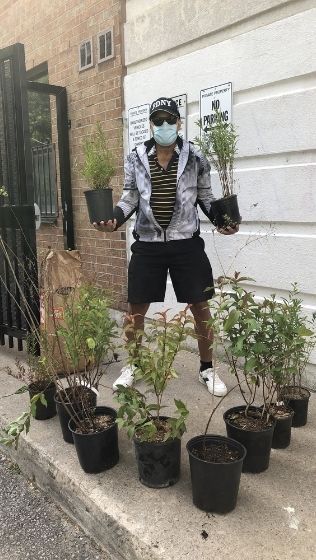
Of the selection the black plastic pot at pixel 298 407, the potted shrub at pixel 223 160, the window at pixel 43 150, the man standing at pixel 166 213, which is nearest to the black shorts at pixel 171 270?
the man standing at pixel 166 213

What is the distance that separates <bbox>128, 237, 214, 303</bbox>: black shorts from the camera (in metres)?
3.26

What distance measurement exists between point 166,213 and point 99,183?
48cm

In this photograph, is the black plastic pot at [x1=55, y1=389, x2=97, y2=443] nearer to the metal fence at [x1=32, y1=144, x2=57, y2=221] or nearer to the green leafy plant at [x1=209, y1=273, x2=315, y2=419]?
the green leafy plant at [x1=209, y1=273, x2=315, y2=419]

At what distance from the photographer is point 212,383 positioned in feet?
11.2

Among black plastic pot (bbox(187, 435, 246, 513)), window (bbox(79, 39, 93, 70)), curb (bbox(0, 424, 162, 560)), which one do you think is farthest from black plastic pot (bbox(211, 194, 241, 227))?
window (bbox(79, 39, 93, 70))

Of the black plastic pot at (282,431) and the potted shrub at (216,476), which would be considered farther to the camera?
the black plastic pot at (282,431)

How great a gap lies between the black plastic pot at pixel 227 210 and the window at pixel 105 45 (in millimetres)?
2749

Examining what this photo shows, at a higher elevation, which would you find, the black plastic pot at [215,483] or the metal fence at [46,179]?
the metal fence at [46,179]

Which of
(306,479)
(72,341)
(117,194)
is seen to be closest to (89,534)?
(72,341)

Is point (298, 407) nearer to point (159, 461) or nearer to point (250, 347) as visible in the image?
point (250, 347)

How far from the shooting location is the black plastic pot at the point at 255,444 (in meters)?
2.36

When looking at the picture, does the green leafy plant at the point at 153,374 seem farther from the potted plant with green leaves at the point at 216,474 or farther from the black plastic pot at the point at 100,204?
the black plastic pot at the point at 100,204

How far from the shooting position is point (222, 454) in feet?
7.32

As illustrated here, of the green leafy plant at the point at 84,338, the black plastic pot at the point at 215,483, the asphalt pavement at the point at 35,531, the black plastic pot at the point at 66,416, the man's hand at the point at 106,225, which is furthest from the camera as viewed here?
the man's hand at the point at 106,225
